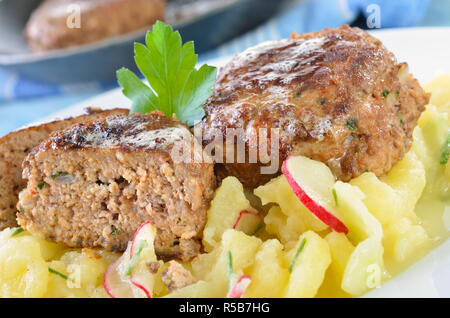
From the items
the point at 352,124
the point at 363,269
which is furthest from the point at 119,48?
the point at 363,269

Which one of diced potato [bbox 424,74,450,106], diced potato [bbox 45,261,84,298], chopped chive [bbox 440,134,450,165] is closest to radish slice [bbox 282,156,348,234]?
chopped chive [bbox 440,134,450,165]

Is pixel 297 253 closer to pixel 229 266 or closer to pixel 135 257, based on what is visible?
pixel 229 266

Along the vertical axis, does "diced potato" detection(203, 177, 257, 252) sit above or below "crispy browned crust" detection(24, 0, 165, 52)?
below

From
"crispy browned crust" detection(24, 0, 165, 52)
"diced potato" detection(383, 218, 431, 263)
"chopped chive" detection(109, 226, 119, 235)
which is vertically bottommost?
"diced potato" detection(383, 218, 431, 263)

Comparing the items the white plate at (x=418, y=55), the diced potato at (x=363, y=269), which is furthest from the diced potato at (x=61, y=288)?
the diced potato at (x=363, y=269)

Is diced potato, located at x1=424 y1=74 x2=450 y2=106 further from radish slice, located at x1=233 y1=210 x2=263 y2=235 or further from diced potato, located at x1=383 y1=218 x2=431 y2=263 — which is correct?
radish slice, located at x1=233 y1=210 x2=263 y2=235

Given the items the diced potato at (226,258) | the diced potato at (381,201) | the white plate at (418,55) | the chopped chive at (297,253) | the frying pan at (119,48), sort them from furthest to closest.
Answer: the frying pan at (119,48), the white plate at (418,55), the diced potato at (381,201), the diced potato at (226,258), the chopped chive at (297,253)

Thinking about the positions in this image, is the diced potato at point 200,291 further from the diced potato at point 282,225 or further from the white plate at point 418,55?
the white plate at point 418,55
